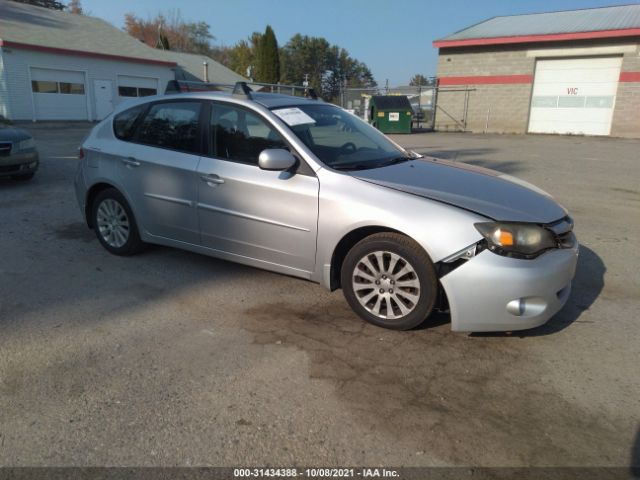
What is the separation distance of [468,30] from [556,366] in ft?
98.7

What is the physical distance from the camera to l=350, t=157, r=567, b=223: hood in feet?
11.2

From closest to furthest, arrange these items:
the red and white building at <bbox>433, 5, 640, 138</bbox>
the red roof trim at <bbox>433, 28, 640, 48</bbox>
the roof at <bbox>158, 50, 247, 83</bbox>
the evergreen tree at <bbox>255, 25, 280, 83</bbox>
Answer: the red roof trim at <bbox>433, 28, 640, 48</bbox> → the red and white building at <bbox>433, 5, 640, 138</bbox> → the roof at <bbox>158, 50, 247, 83</bbox> → the evergreen tree at <bbox>255, 25, 280, 83</bbox>

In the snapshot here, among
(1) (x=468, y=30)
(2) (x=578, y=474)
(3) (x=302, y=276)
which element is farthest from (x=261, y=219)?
(1) (x=468, y=30)

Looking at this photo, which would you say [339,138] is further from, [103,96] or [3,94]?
[103,96]

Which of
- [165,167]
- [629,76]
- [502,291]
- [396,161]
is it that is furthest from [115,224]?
[629,76]

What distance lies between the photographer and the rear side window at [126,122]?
4.99 metres

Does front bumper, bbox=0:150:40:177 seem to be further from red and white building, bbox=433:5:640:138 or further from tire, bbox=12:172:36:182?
red and white building, bbox=433:5:640:138

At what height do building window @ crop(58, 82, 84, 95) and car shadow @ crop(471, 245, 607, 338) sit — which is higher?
building window @ crop(58, 82, 84, 95)

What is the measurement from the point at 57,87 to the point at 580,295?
28.4 m

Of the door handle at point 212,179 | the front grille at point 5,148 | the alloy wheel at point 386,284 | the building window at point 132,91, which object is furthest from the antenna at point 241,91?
the building window at point 132,91

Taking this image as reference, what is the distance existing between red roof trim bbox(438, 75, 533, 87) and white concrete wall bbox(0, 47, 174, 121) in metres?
18.6

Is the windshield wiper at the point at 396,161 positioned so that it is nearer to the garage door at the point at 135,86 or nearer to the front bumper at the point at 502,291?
the front bumper at the point at 502,291

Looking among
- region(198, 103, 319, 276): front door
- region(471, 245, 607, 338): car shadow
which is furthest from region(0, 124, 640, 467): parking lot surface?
region(198, 103, 319, 276): front door

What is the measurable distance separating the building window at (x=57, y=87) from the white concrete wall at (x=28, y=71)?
33 cm
